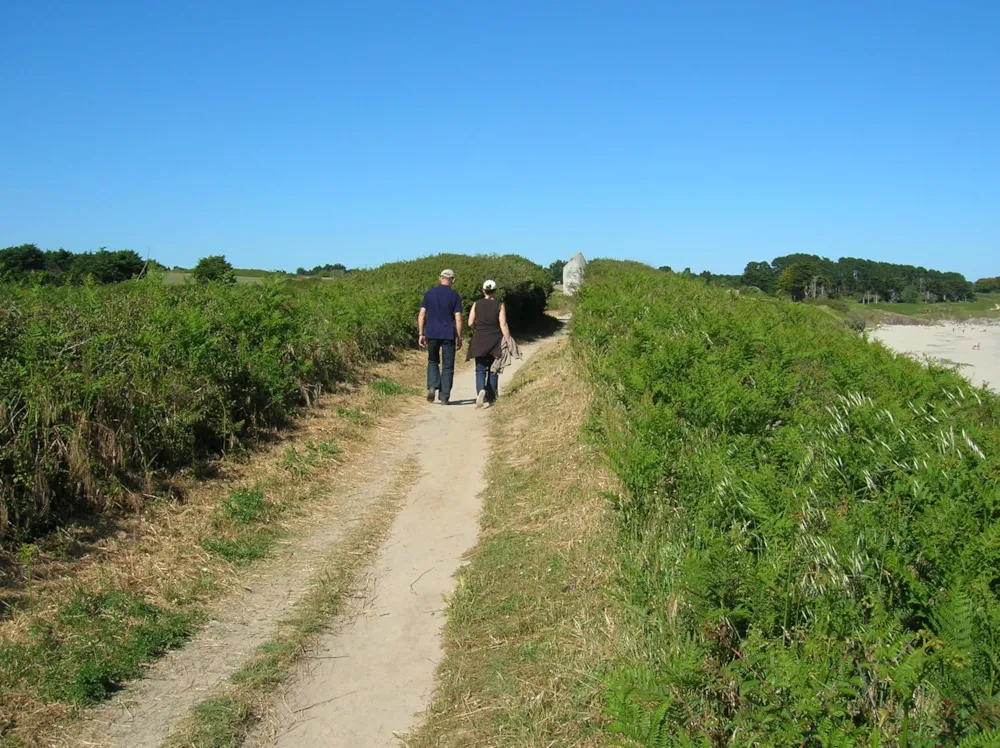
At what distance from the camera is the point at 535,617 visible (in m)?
5.50

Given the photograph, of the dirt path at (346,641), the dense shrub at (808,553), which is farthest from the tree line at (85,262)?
the dense shrub at (808,553)

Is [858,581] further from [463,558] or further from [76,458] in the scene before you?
[76,458]

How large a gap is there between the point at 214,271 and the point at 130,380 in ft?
17.5

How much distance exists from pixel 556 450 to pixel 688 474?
354cm

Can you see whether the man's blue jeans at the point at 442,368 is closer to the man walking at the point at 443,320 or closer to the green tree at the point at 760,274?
the man walking at the point at 443,320

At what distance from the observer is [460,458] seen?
1022 cm

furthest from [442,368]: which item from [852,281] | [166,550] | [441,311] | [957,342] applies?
[852,281]

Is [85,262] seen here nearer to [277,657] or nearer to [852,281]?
[277,657]

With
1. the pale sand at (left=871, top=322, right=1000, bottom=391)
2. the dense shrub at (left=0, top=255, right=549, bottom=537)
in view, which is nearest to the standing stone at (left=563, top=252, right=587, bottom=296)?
the pale sand at (left=871, top=322, right=1000, bottom=391)

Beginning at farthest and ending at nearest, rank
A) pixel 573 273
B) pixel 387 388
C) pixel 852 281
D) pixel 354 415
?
pixel 852 281 → pixel 573 273 → pixel 387 388 → pixel 354 415

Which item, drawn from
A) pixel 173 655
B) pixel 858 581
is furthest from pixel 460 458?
pixel 858 581

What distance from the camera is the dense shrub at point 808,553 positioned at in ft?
10.5

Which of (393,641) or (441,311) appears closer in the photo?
(393,641)

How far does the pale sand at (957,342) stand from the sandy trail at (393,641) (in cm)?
1553
